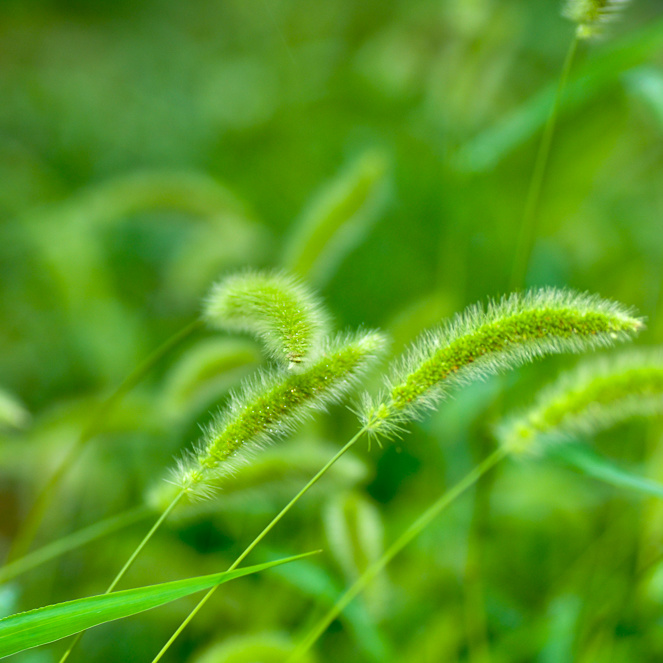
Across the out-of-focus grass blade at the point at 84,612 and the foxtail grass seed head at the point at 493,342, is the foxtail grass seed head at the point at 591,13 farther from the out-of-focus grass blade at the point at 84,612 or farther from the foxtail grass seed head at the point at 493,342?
the out-of-focus grass blade at the point at 84,612

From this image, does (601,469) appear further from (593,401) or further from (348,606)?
(348,606)

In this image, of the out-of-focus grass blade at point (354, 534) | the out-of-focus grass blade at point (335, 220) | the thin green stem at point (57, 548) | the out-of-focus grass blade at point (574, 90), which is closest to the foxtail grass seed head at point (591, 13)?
the out-of-focus grass blade at point (574, 90)

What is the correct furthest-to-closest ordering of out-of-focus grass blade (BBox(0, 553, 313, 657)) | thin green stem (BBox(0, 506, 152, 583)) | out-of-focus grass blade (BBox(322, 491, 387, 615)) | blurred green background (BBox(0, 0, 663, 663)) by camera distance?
blurred green background (BBox(0, 0, 663, 663))
out-of-focus grass blade (BBox(322, 491, 387, 615))
thin green stem (BBox(0, 506, 152, 583))
out-of-focus grass blade (BBox(0, 553, 313, 657))

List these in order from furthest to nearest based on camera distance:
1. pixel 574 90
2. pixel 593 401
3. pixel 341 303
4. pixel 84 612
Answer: pixel 341 303
pixel 574 90
pixel 593 401
pixel 84 612

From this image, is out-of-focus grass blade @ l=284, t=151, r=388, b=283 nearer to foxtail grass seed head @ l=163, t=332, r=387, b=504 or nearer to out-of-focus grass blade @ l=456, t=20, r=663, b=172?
out-of-focus grass blade @ l=456, t=20, r=663, b=172

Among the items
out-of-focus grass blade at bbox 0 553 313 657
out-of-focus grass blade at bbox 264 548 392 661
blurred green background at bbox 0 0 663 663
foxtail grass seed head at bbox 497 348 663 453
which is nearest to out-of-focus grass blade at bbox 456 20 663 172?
blurred green background at bbox 0 0 663 663

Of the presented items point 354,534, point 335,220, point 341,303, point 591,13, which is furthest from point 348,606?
point 341,303

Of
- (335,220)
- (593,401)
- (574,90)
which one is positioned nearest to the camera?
(593,401)
